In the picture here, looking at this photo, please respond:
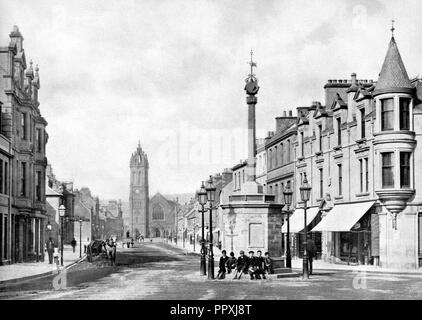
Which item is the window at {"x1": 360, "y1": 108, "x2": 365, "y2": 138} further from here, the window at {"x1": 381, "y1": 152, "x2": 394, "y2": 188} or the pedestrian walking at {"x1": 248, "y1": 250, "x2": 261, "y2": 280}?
the pedestrian walking at {"x1": 248, "y1": 250, "x2": 261, "y2": 280}

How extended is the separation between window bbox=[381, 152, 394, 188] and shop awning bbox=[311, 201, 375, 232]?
5.83 feet

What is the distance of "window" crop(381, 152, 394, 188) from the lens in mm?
37875

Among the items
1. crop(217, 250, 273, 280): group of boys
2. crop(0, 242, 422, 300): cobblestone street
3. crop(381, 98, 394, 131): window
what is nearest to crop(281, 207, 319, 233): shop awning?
crop(381, 98, 394, 131): window

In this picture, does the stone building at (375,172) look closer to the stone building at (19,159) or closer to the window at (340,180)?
the window at (340,180)

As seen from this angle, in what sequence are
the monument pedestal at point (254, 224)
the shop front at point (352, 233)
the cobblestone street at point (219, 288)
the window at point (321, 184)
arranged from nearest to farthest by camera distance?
the cobblestone street at point (219, 288) → the monument pedestal at point (254, 224) → the shop front at point (352, 233) → the window at point (321, 184)

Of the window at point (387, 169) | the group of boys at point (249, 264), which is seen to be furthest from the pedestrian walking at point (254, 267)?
the window at point (387, 169)

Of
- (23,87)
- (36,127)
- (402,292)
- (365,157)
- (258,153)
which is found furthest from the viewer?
(258,153)

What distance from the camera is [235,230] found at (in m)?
30.2

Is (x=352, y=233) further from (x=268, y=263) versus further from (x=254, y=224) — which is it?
(x=268, y=263)

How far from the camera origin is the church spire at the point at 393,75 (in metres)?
37.2

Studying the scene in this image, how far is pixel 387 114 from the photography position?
124ft
